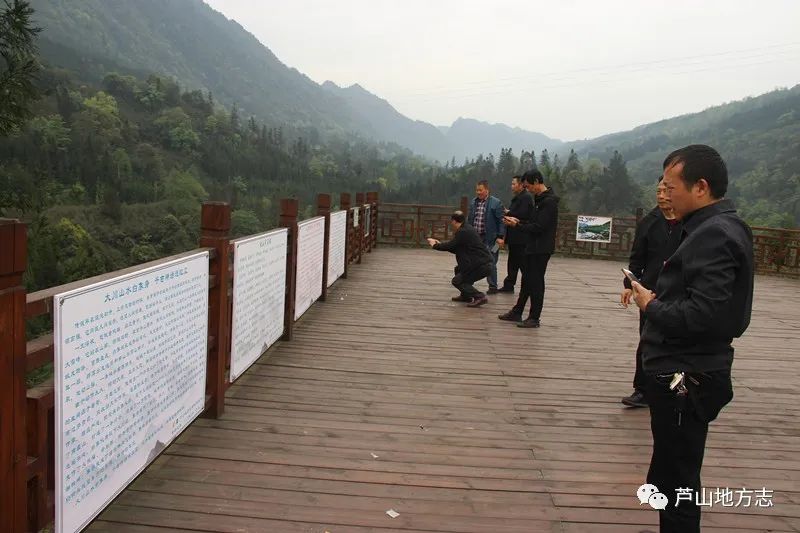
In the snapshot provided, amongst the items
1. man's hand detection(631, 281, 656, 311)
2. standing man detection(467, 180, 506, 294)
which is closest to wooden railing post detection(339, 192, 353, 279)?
standing man detection(467, 180, 506, 294)

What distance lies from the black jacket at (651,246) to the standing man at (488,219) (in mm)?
3483

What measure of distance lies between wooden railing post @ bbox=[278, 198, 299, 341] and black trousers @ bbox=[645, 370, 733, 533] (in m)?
3.07

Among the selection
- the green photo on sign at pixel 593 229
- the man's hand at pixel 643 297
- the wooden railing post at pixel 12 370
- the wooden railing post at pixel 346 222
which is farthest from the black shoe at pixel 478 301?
the green photo on sign at pixel 593 229

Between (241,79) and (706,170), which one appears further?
(241,79)

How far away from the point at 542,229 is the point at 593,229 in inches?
311

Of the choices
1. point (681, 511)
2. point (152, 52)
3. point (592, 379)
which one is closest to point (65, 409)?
point (681, 511)

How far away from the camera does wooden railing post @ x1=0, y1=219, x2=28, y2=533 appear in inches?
61.3

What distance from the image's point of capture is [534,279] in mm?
5531

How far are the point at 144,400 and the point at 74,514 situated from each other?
51 cm

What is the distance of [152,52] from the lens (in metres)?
152

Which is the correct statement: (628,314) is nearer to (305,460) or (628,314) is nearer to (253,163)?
(305,460)

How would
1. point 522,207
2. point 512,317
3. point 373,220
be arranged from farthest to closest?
point 373,220 < point 522,207 < point 512,317

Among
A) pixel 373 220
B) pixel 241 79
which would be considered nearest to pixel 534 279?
pixel 373 220

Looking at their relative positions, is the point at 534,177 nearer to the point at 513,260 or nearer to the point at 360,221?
the point at 513,260
